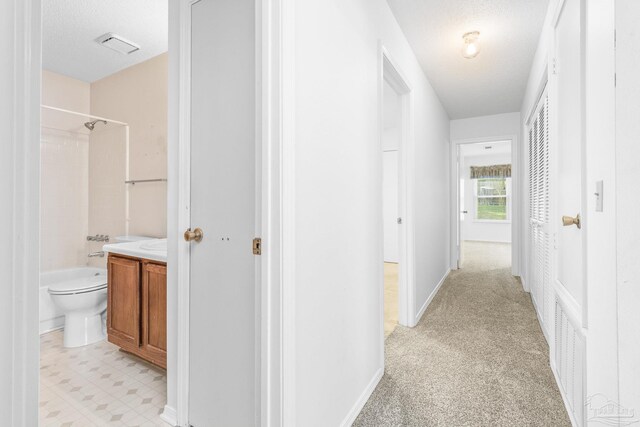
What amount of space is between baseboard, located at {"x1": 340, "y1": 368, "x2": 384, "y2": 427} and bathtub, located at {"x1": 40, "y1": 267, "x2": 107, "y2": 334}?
2811 mm

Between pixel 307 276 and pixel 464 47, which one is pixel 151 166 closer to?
pixel 307 276

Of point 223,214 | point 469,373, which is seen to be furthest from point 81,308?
point 469,373

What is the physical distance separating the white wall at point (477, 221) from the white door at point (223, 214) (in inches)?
340

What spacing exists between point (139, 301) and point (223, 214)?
112 centimetres

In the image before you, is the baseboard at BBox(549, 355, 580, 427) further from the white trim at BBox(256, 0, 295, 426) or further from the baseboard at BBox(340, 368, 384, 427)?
the white trim at BBox(256, 0, 295, 426)

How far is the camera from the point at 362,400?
1.66 meters

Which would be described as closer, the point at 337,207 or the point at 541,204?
the point at 337,207

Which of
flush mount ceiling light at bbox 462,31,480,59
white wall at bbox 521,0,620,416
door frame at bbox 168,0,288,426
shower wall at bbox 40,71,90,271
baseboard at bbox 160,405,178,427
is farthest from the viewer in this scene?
shower wall at bbox 40,71,90,271

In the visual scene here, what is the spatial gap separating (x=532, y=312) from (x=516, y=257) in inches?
69.5

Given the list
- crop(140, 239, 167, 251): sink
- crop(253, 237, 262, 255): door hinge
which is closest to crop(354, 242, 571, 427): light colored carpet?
crop(253, 237, 262, 255): door hinge

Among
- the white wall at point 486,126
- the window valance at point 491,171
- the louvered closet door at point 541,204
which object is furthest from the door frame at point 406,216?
the window valance at point 491,171

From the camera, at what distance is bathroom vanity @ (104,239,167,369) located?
6.15 feet

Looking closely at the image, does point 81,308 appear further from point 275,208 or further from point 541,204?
point 541,204

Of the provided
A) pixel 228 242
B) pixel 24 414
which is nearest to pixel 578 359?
pixel 228 242
